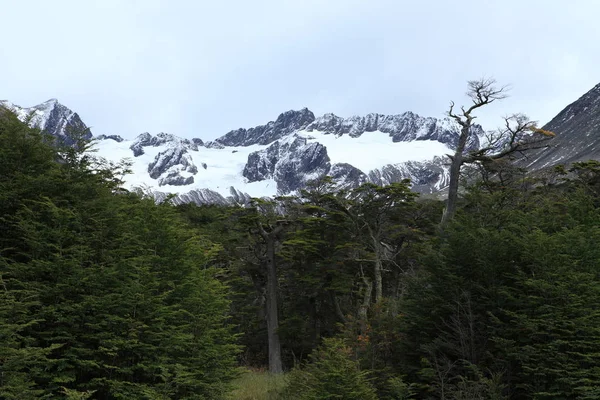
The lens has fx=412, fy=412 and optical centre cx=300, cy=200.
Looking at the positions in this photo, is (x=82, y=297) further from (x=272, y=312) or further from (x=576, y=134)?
(x=576, y=134)

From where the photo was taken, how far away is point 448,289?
11477mm

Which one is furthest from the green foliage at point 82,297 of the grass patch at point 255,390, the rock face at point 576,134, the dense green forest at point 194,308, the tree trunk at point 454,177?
the rock face at point 576,134

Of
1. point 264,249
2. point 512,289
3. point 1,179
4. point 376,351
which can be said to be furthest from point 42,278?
point 264,249

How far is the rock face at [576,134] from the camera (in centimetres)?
9044

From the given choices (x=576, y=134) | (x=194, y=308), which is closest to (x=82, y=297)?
(x=194, y=308)

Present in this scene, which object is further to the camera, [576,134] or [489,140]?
[576,134]

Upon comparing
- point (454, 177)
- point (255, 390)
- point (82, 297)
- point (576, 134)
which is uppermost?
point (576, 134)

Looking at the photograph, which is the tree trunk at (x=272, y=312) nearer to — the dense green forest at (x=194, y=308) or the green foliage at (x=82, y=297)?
the dense green forest at (x=194, y=308)

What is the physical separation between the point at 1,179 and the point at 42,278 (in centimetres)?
270

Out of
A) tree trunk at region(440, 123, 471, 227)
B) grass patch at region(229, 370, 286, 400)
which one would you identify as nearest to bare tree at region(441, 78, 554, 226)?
tree trunk at region(440, 123, 471, 227)

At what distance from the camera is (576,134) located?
109 meters

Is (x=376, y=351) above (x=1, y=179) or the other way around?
the other way around

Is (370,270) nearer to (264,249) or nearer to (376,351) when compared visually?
(264,249)

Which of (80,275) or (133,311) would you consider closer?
(80,275)
